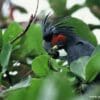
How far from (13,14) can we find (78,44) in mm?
310

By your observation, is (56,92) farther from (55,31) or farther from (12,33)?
(55,31)

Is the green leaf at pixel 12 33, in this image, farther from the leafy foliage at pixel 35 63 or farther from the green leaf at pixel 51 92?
the green leaf at pixel 51 92

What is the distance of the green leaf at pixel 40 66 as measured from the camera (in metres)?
0.70

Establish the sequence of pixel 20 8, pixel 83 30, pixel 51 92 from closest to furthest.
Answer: pixel 51 92 → pixel 83 30 → pixel 20 8

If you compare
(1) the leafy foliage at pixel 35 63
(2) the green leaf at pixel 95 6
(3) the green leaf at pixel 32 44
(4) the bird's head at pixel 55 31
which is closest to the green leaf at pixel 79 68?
(1) the leafy foliage at pixel 35 63

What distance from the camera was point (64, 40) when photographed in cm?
113

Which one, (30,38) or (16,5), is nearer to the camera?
(30,38)

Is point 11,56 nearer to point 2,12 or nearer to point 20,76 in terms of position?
point 20,76

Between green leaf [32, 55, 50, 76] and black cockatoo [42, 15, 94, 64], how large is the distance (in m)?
0.23

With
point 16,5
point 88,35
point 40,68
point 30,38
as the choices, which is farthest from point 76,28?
point 16,5

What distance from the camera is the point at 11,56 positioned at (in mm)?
845

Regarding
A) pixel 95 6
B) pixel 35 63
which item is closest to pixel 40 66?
pixel 35 63

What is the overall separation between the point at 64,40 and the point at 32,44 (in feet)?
0.97

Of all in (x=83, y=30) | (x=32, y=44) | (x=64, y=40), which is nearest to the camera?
(x=32, y=44)
